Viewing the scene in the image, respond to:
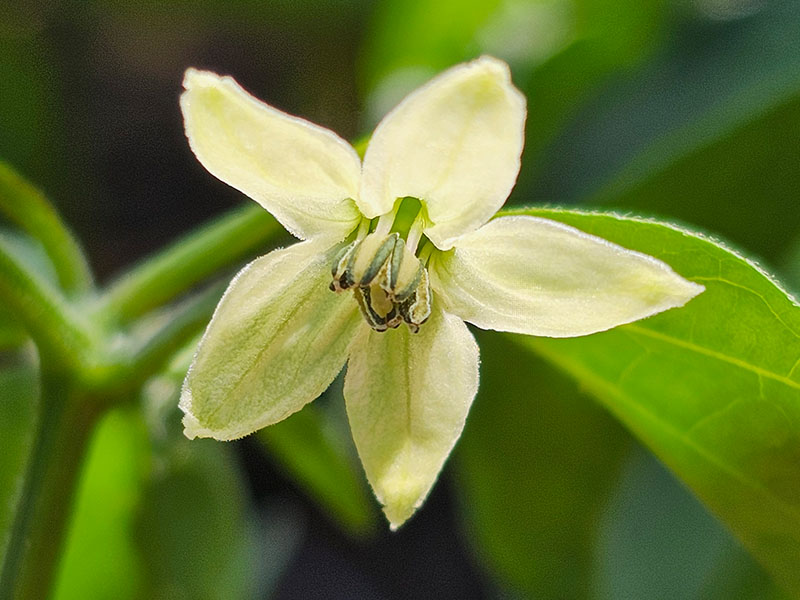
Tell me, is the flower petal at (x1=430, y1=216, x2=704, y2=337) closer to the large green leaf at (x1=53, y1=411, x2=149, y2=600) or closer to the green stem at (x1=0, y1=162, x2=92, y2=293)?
the green stem at (x1=0, y1=162, x2=92, y2=293)

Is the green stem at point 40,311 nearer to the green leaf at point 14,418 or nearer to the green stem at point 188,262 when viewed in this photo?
the green stem at point 188,262

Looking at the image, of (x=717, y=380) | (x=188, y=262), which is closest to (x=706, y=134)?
(x=717, y=380)

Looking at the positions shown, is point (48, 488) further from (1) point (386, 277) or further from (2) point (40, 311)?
(1) point (386, 277)

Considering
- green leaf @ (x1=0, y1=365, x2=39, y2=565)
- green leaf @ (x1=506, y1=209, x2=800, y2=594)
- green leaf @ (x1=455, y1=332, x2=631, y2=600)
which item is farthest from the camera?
green leaf @ (x1=455, y1=332, x2=631, y2=600)

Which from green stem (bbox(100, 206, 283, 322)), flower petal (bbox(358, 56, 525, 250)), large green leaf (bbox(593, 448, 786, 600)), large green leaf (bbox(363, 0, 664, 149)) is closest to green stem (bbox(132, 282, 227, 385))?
green stem (bbox(100, 206, 283, 322))

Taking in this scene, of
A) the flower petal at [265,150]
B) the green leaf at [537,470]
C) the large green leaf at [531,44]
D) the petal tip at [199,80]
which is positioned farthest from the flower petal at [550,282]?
the large green leaf at [531,44]

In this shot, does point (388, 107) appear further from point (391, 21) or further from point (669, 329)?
point (669, 329)
